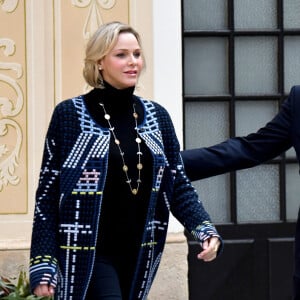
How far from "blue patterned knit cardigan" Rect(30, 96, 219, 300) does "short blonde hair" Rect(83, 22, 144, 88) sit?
0.14m

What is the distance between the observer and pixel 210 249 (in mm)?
4477

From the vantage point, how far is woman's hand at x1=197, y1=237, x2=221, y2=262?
14.6ft

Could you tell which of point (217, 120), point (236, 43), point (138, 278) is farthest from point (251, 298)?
point (138, 278)

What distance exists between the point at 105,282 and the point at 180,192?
511 millimetres

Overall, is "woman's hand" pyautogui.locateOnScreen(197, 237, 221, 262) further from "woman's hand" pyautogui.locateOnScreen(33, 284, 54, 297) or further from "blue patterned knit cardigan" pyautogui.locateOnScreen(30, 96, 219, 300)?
"woman's hand" pyautogui.locateOnScreen(33, 284, 54, 297)

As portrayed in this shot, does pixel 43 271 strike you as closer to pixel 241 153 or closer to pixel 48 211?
pixel 48 211

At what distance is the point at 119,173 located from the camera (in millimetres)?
4469

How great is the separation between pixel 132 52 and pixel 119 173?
0.49 metres

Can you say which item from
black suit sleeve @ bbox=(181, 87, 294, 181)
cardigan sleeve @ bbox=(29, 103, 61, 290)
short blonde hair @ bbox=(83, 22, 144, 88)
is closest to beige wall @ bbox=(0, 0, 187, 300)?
black suit sleeve @ bbox=(181, 87, 294, 181)

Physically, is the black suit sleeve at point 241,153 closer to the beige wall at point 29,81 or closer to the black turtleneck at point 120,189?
the black turtleneck at point 120,189

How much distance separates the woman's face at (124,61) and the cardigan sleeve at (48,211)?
0.30 metres

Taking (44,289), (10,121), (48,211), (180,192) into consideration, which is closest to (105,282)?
(44,289)

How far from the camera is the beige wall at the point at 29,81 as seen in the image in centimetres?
730

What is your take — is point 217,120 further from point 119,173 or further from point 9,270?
point 119,173
